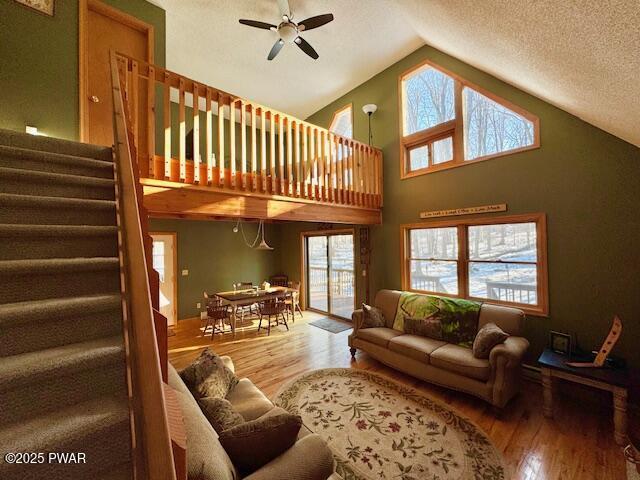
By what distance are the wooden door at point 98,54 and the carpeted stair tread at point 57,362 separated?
3.21 meters

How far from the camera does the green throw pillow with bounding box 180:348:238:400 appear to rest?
204cm

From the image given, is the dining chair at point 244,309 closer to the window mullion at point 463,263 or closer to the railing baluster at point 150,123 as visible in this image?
the railing baluster at point 150,123

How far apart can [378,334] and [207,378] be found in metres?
2.37

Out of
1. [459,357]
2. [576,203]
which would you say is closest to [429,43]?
[576,203]

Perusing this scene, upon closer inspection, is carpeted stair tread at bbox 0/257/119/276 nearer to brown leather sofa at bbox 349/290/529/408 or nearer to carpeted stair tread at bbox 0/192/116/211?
carpeted stair tread at bbox 0/192/116/211

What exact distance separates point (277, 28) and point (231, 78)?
246 centimetres

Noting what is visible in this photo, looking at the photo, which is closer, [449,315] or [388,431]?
[388,431]

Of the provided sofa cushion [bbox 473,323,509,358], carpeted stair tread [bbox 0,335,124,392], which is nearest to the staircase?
carpeted stair tread [bbox 0,335,124,392]

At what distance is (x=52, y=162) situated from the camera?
202 centimetres

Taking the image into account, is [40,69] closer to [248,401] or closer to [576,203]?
[248,401]

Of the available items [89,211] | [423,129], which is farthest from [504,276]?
A: [89,211]

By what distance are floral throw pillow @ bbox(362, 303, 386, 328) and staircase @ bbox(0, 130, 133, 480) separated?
3238 mm

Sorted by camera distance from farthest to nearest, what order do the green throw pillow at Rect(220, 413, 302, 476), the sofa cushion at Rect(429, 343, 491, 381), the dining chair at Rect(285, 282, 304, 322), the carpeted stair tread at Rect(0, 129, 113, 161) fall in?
the dining chair at Rect(285, 282, 304, 322) < the sofa cushion at Rect(429, 343, 491, 381) < the carpeted stair tread at Rect(0, 129, 113, 161) < the green throw pillow at Rect(220, 413, 302, 476)

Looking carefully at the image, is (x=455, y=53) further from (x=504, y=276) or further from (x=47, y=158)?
(x=47, y=158)
